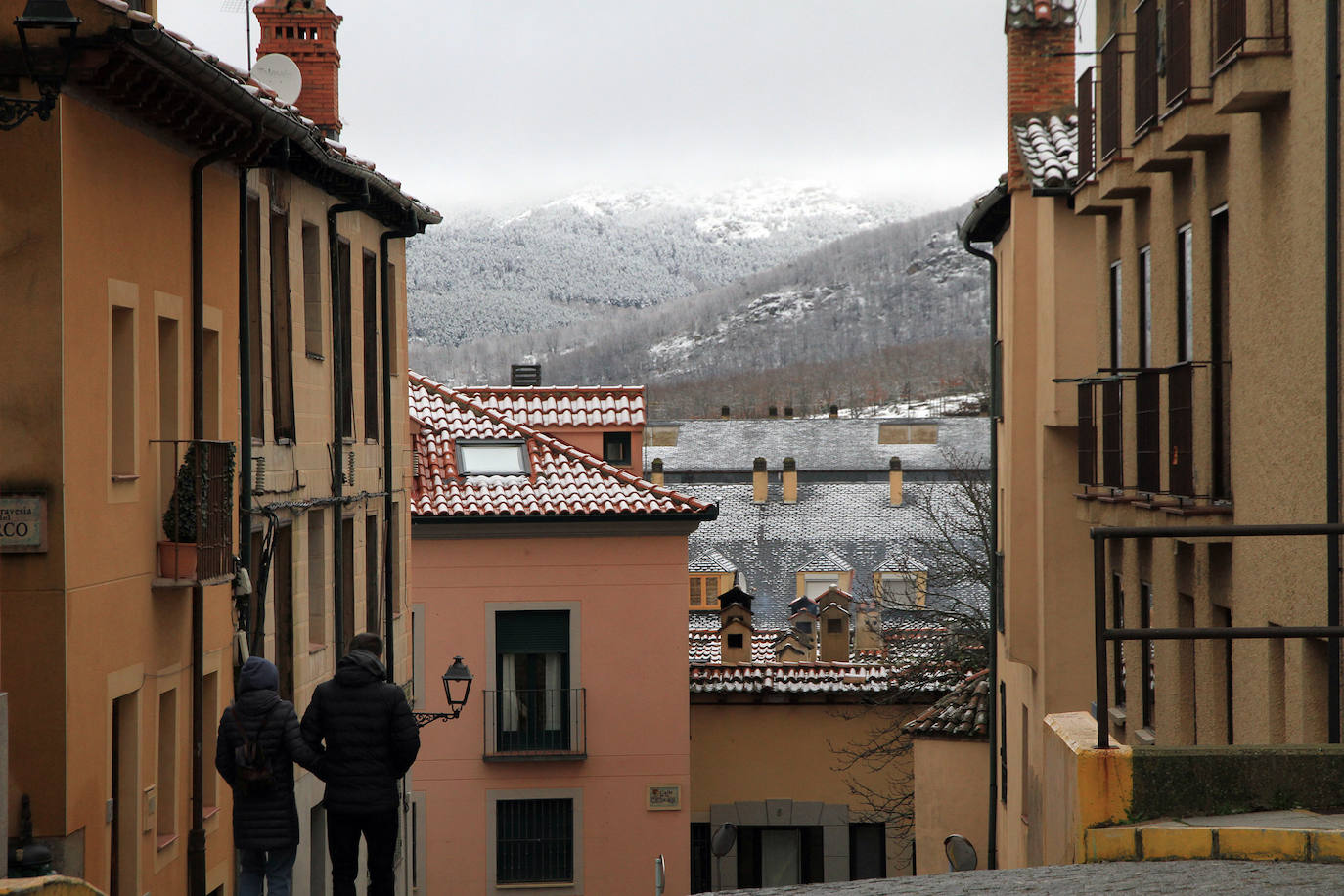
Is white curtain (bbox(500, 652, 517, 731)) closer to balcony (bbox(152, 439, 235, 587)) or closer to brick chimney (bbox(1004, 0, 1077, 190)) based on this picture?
brick chimney (bbox(1004, 0, 1077, 190))

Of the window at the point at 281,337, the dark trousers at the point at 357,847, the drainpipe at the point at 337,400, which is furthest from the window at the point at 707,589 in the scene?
the dark trousers at the point at 357,847

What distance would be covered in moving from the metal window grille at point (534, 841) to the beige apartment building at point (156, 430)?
7.37 metres

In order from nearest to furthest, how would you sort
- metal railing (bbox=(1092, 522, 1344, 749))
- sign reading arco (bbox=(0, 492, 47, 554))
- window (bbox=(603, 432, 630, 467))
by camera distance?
metal railing (bbox=(1092, 522, 1344, 749)) < sign reading arco (bbox=(0, 492, 47, 554)) < window (bbox=(603, 432, 630, 467))

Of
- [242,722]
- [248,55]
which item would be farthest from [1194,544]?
[248,55]

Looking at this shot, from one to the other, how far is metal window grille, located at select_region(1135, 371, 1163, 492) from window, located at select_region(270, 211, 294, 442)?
24.2 feet

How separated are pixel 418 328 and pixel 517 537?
4411 inches

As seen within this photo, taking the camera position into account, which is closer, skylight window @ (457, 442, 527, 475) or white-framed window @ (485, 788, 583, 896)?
white-framed window @ (485, 788, 583, 896)

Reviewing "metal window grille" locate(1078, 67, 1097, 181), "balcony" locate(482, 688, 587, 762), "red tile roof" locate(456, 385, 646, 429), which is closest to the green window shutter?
"balcony" locate(482, 688, 587, 762)

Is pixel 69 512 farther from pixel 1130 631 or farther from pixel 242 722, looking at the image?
pixel 1130 631

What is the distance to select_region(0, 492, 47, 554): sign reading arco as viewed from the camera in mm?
9086

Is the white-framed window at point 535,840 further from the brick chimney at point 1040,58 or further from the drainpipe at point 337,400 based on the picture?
the brick chimney at point 1040,58

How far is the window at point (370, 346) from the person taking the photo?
1800 centimetres

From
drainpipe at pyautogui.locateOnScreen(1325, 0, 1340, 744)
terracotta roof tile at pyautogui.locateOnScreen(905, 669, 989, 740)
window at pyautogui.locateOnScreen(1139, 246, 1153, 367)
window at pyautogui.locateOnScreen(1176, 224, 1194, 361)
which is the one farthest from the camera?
terracotta roof tile at pyautogui.locateOnScreen(905, 669, 989, 740)

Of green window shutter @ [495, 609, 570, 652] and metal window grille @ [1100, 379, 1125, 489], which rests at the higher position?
metal window grille @ [1100, 379, 1125, 489]
